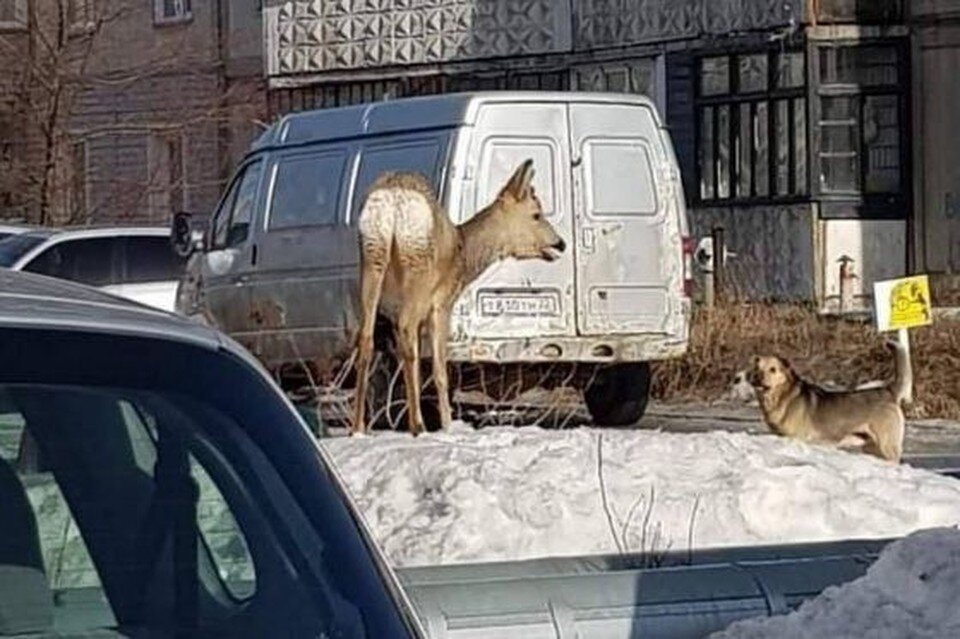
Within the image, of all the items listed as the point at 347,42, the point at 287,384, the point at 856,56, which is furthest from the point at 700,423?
the point at 347,42

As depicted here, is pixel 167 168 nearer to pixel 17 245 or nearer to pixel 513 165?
→ pixel 17 245

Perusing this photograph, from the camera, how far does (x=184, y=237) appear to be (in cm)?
1761

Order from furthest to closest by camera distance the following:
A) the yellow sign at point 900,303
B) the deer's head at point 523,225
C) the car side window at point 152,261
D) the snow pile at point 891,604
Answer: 1. the car side window at point 152,261
2. the deer's head at point 523,225
3. the yellow sign at point 900,303
4. the snow pile at point 891,604

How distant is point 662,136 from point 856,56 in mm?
13193

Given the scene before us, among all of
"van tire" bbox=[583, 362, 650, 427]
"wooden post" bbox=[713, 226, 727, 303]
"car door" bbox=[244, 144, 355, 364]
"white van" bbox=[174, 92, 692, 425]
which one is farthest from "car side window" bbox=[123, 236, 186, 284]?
"wooden post" bbox=[713, 226, 727, 303]

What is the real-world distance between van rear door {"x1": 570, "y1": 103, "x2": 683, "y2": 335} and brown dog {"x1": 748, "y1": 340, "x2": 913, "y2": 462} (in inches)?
137

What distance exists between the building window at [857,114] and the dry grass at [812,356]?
6.71 metres

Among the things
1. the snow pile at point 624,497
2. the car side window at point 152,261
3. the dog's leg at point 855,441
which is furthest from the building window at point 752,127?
the snow pile at point 624,497

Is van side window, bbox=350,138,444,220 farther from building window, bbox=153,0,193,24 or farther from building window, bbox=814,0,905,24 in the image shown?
building window, bbox=153,0,193,24

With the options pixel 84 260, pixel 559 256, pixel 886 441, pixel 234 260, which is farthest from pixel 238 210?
pixel 886 441

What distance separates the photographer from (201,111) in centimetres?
3784

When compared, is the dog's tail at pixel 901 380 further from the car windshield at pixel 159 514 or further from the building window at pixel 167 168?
the building window at pixel 167 168

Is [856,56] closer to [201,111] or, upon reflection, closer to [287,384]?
[201,111]

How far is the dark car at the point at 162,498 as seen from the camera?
3186mm
